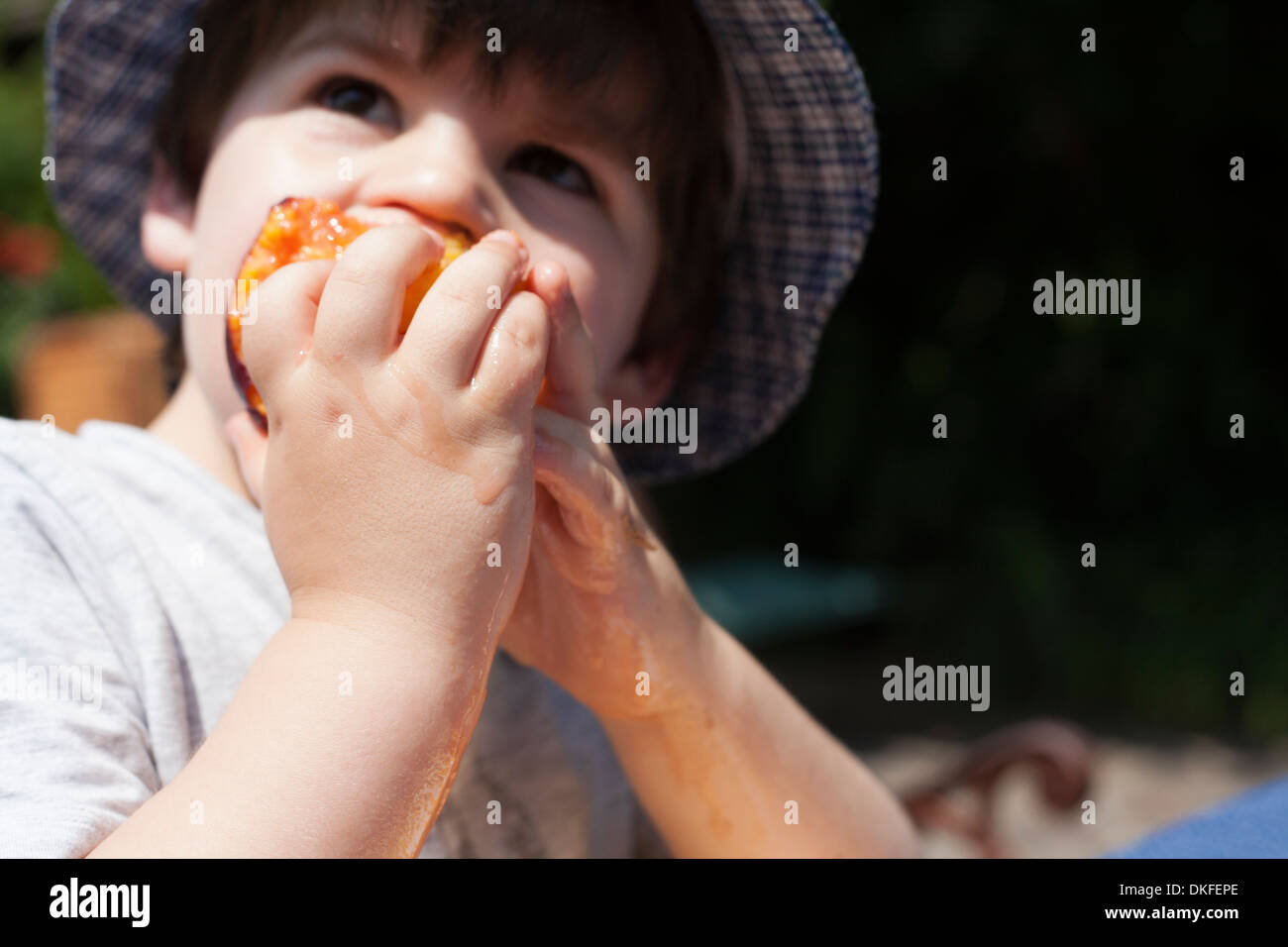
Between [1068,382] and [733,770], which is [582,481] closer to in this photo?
[733,770]

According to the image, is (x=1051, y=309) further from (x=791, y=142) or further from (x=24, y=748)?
(x=24, y=748)

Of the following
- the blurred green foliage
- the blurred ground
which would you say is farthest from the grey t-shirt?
the blurred green foliage

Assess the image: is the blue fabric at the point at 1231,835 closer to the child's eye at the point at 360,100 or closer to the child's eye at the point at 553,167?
the child's eye at the point at 553,167

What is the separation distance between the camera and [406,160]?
1035mm

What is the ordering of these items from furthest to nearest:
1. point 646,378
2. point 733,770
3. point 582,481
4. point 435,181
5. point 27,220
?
point 27,220 → point 646,378 → point 733,770 → point 435,181 → point 582,481

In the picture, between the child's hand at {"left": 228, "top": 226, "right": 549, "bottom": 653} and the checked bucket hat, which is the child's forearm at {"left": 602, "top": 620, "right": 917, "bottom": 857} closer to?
the child's hand at {"left": 228, "top": 226, "right": 549, "bottom": 653}

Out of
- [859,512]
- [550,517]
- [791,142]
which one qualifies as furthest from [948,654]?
[550,517]

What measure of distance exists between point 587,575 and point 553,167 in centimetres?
45

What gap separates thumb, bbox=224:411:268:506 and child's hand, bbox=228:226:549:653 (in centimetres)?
12

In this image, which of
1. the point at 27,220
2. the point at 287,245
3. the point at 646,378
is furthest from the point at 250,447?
the point at 27,220

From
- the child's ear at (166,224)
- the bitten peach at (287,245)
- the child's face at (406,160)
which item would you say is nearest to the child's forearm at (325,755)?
the bitten peach at (287,245)

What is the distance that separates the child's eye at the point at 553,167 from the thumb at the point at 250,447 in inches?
14.3

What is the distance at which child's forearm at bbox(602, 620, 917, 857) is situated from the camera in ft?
3.62
